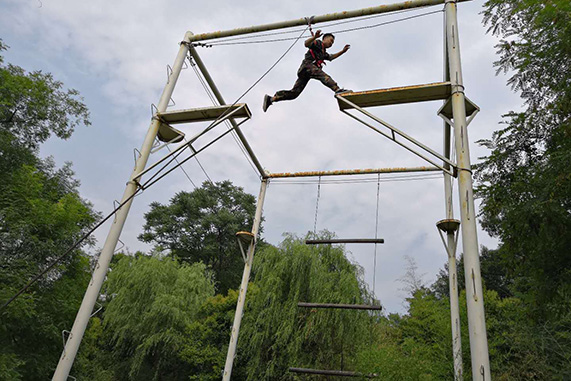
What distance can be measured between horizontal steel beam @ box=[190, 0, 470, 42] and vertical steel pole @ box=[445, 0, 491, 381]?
46cm

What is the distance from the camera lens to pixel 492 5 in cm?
827

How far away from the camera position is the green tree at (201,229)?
2814cm

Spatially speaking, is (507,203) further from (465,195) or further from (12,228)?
(12,228)

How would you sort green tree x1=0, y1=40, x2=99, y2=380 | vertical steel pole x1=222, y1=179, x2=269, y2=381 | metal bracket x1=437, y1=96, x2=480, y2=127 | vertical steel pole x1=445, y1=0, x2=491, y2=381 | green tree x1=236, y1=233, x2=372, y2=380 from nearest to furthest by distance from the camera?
vertical steel pole x1=445, y1=0, x2=491, y2=381 → metal bracket x1=437, y1=96, x2=480, y2=127 → vertical steel pole x1=222, y1=179, x2=269, y2=381 → green tree x1=0, y1=40, x2=99, y2=380 → green tree x1=236, y1=233, x2=372, y2=380

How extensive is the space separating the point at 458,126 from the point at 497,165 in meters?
5.55

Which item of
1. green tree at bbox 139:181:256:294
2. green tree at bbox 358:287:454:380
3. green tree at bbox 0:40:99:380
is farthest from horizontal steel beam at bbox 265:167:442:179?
green tree at bbox 139:181:256:294

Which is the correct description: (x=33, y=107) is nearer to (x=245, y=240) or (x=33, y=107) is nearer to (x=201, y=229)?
(x=245, y=240)

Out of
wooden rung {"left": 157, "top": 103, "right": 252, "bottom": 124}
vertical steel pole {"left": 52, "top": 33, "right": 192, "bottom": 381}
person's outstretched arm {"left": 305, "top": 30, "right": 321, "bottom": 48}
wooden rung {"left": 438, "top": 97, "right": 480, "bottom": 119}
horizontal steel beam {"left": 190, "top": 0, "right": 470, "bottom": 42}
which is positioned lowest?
vertical steel pole {"left": 52, "top": 33, "right": 192, "bottom": 381}

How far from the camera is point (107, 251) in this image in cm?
380

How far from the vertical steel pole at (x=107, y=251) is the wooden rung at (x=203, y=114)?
0.51ft

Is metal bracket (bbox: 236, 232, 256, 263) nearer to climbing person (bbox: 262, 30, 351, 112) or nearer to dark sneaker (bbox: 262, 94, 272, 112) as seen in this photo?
dark sneaker (bbox: 262, 94, 272, 112)

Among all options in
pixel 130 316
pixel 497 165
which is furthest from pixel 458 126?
pixel 130 316

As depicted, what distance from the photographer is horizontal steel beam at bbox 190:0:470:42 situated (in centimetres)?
426

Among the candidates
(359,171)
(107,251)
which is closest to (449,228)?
(359,171)
